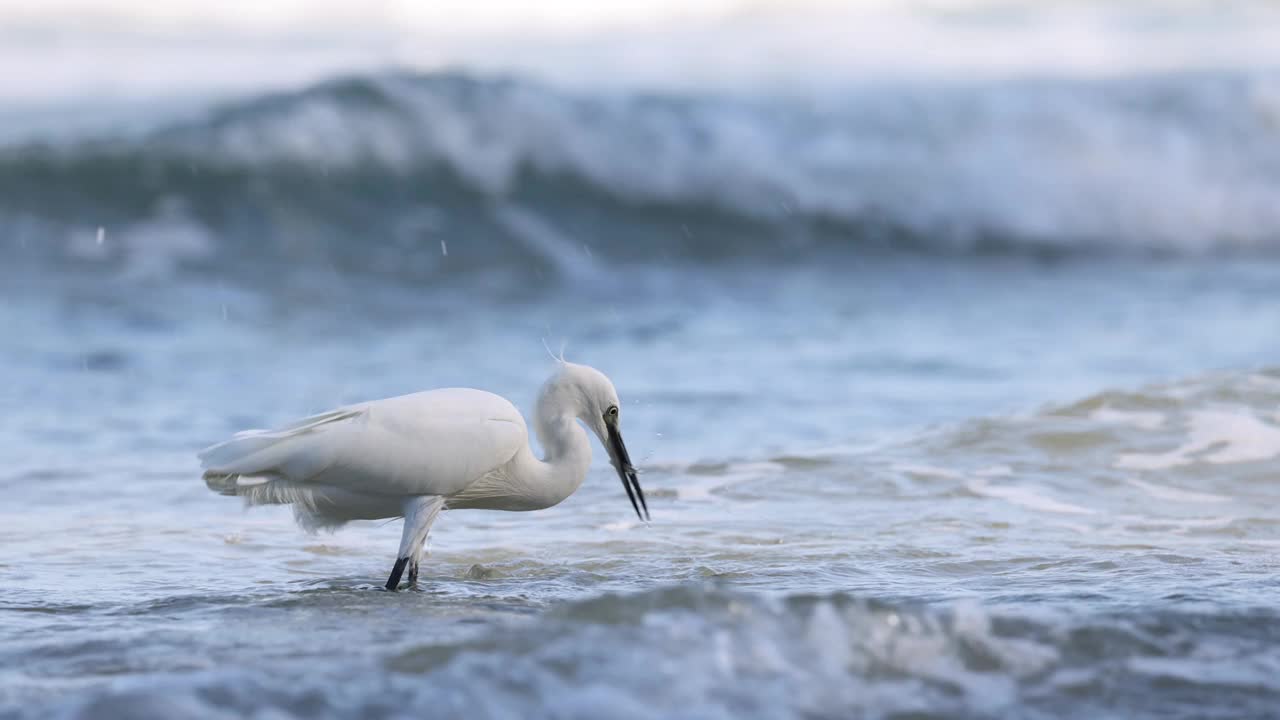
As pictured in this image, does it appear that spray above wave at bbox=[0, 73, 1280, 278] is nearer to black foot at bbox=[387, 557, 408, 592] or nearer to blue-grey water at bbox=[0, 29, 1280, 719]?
blue-grey water at bbox=[0, 29, 1280, 719]

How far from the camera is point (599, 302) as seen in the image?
12.0m

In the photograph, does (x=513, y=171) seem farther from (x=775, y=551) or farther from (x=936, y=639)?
(x=936, y=639)

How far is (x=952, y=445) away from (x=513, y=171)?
29.0ft

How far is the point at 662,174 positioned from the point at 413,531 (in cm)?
1095

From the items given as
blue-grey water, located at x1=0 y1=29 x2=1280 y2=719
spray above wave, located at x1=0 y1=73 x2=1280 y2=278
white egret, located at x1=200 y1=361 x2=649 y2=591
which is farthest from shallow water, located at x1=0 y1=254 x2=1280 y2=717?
spray above wave, located at x1=0 y1=73 x2=1280 y2=278

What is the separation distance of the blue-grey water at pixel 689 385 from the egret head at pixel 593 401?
1.03ft

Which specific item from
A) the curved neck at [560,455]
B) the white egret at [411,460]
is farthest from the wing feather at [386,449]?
the curved neck at [560,455]

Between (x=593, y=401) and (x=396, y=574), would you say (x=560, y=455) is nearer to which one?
(x=593, y=401)

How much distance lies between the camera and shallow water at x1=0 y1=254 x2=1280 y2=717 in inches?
127

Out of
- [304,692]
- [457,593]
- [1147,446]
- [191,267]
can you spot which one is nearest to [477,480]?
[457,593]

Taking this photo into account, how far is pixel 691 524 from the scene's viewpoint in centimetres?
536

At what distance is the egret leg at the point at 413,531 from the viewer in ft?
14.4

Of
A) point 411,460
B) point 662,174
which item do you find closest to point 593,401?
A: point 411,460

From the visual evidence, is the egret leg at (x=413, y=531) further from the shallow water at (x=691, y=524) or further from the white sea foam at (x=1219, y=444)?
the white sea foam at (x=1219, y=444)
